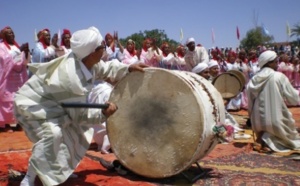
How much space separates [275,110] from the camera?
18.6 ft

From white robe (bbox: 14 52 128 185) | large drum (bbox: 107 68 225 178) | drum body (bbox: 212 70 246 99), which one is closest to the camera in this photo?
white robe (bbox: 14 52 128 185)

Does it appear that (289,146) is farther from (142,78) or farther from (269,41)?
(269,41)

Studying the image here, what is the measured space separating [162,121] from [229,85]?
15.4ft

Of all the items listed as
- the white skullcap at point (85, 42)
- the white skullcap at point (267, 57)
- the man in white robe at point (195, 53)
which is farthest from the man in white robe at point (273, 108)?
the white skullcap at point (85, 42)


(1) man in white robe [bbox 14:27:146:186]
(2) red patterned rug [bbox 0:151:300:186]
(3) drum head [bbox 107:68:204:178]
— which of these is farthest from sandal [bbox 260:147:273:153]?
(1) man in white robe [bbox 14:27:146:186]

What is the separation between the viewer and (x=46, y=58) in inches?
299

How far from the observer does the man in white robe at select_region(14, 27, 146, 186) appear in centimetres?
350

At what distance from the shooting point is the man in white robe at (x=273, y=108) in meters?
5.66

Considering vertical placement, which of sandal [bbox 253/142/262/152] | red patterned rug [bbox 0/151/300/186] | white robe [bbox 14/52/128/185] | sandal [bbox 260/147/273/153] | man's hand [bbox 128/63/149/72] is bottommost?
sandal [bbox 260/147/273/153]

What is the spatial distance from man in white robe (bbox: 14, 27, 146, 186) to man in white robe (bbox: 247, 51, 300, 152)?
299 cm

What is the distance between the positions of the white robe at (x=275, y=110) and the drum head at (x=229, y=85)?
2.33 metres

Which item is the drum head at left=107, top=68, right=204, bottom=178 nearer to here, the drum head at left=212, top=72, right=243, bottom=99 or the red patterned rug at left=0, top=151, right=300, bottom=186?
the red patterned rug at left=0, top=151, right=300, bottom=186

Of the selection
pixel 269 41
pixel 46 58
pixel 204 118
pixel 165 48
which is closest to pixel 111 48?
pixel 46 58

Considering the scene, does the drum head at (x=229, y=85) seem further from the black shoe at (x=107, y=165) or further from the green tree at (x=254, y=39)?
the green tree at (x=254, y=39)
